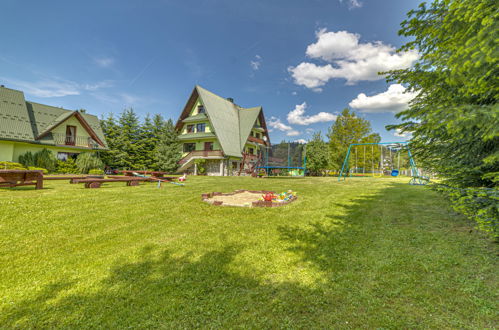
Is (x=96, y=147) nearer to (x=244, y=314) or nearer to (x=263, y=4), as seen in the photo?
(x=263, y=4)

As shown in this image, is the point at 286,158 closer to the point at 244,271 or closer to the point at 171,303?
the point at 244,271

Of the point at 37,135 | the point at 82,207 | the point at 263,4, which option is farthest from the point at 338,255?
the point at 37,135

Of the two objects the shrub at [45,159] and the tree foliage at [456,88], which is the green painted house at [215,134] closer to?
the shrub at [45,159]

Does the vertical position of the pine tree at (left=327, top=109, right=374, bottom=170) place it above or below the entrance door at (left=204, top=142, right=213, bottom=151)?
above

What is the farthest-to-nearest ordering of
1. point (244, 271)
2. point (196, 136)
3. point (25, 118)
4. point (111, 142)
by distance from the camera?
point (196, 136) → point (111, 142) → point (25, 118) → point (244, 271)

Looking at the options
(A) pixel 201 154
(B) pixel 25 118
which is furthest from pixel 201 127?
(B) pixel 25 118

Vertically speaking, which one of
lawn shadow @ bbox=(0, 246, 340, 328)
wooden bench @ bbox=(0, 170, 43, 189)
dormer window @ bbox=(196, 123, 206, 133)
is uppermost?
dormer window @ bbox=(196, 123, 206, 133)

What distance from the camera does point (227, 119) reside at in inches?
1161

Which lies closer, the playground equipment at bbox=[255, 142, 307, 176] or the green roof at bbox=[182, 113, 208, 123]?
the green roof at bbox=[182, 113, 208, 123]

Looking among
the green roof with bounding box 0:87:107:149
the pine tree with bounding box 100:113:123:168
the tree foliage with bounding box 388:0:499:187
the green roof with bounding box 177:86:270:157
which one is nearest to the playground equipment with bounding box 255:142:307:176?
the green roof with bounding box 177:86:270:157

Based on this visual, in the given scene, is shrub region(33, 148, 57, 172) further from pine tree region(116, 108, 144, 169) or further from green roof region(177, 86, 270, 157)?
green roof region(177, 86, 270, 157)

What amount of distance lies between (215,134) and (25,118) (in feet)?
60.4

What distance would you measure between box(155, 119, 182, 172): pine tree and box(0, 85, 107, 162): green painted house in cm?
630

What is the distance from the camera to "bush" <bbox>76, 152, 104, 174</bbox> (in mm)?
22109
